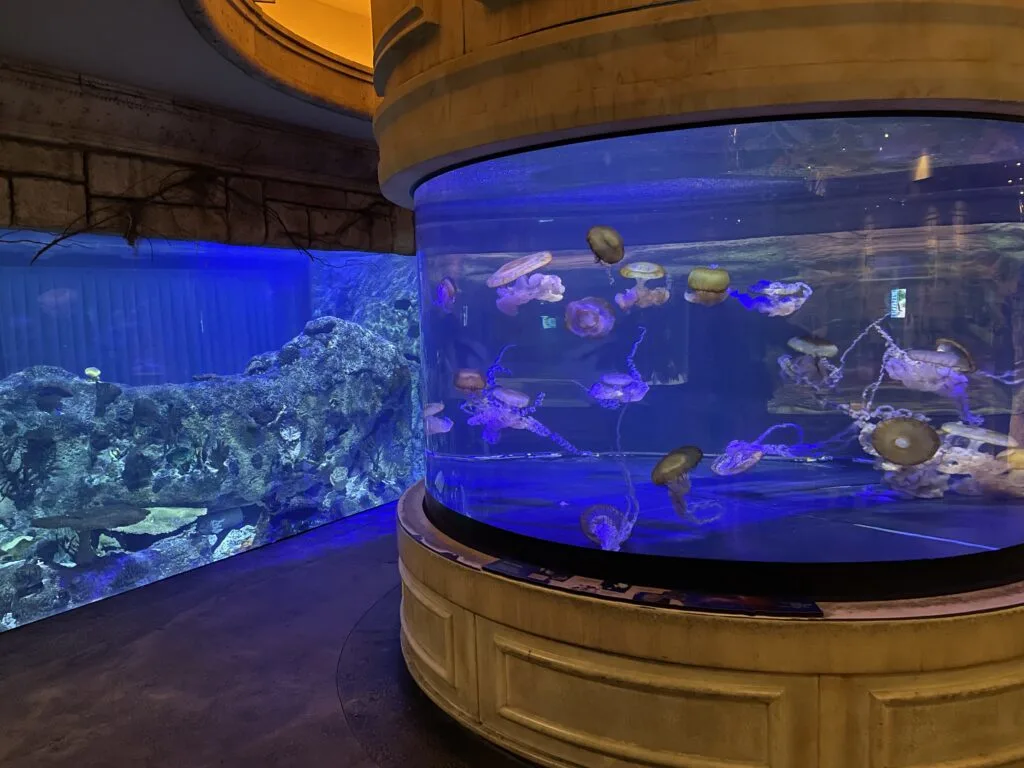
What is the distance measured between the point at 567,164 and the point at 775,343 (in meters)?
1.22

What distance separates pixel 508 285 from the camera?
139 inches

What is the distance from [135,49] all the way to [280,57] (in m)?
0.86

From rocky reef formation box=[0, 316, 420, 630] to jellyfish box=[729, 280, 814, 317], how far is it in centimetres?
524

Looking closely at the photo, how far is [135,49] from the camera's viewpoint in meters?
4.26

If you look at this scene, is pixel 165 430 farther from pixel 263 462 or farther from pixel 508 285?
pixel 508 285

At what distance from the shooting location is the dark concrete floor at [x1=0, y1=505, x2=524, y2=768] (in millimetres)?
3240

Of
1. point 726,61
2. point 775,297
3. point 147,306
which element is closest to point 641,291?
point 775,297

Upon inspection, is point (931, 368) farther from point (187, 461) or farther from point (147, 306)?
point (187, 461)

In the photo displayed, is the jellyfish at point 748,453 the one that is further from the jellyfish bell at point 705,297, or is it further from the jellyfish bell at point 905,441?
the jellyfish bell at point 705,297

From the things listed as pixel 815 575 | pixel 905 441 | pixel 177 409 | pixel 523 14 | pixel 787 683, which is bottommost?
pixel 787 683

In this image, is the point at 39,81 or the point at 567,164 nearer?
the point at 567,164

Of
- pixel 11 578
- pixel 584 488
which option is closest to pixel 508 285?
pixel 584 488

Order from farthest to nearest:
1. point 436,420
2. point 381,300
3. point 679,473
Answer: point 381,300, point 436,420, point 679,473

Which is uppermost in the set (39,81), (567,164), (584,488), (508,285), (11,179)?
(39,81)
